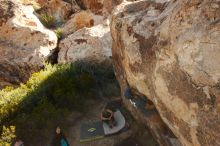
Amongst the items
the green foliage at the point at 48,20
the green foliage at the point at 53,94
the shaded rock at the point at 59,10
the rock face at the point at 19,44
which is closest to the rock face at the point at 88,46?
the green foliage at the point at 53,94

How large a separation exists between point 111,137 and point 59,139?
136 cm

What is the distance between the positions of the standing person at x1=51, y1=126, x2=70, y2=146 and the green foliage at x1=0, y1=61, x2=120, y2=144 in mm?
496

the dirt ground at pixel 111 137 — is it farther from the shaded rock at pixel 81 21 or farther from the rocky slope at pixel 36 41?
the shaded rock at pixel 81 21

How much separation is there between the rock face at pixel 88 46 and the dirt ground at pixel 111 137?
210 centimetres

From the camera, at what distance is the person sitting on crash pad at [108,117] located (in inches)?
392

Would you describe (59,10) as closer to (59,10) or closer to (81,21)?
(59,10)

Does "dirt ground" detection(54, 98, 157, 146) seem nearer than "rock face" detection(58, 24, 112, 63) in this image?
Yes

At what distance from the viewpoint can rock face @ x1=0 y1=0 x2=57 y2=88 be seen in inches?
520

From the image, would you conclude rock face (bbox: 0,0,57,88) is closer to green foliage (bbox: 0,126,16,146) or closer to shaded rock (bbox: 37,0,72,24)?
shaded rock (bbox: 37,0,72,24)

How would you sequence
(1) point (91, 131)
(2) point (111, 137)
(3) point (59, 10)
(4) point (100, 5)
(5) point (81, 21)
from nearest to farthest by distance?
(2) point (111, 137), (1) point (91, 131), (5) point (81, 21), (4) point (100, 5), (3) point (59, 10)

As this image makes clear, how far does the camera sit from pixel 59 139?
378 inches

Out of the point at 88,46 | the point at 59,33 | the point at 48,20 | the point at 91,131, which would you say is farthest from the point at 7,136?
the point at 48,20

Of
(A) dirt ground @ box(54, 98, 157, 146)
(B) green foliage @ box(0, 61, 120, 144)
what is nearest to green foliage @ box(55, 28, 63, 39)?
(B) green foliage @ box(0, 61, 120, 144)

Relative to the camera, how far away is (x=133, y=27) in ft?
26.8
